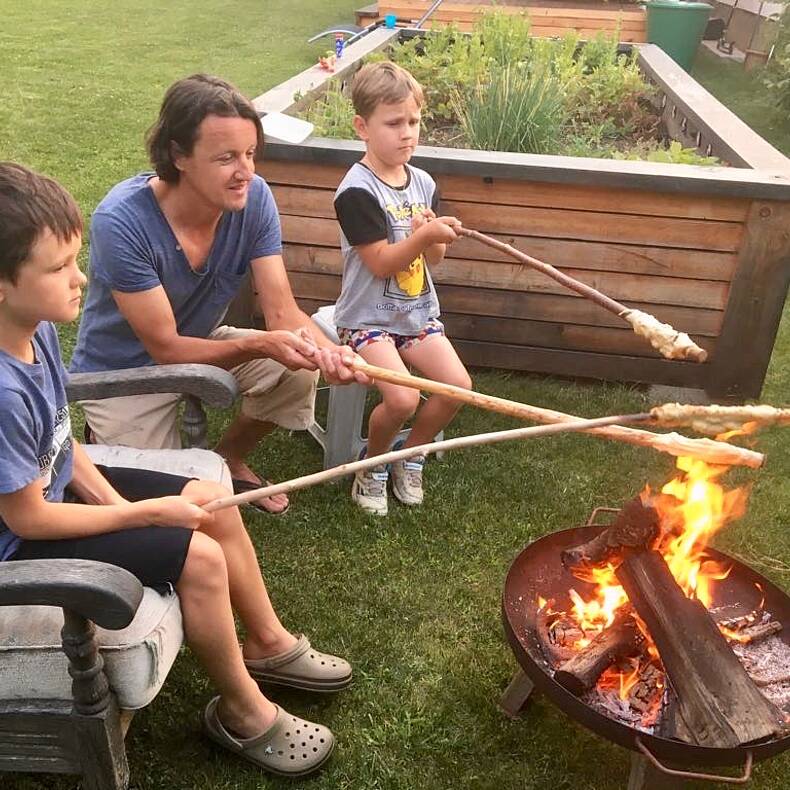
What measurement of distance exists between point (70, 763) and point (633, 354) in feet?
9.98

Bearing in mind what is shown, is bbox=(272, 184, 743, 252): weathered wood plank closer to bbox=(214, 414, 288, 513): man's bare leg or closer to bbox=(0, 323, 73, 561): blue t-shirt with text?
bbox=(214, 414, 288, 513): man's bare leg

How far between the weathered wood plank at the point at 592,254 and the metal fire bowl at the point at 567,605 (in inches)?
68.7

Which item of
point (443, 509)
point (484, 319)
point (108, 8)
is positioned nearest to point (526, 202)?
point (484, 319)

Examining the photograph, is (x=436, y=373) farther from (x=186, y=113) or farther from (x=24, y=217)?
(x=24, y=217)

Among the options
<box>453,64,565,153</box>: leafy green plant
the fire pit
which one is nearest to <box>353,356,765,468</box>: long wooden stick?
the fire pit

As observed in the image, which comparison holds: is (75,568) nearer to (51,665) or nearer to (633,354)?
(51,665)

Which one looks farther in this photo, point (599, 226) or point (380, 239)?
point (599, 226)

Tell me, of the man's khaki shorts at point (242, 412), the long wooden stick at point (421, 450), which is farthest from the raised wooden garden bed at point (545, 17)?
the long wooden stick at point (421, 450)

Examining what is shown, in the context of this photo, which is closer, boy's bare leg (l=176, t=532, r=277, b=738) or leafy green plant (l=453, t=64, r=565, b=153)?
boy's bare leg (l=176, t=532, r=277, b=738)

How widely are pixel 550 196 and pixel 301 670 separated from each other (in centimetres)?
232

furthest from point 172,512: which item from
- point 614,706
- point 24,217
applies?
point 614,706

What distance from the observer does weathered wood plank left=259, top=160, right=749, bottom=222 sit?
3523 millimetres

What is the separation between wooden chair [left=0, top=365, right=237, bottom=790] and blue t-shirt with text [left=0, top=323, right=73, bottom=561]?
17 centimetres

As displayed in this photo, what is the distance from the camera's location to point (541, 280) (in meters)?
3.79
